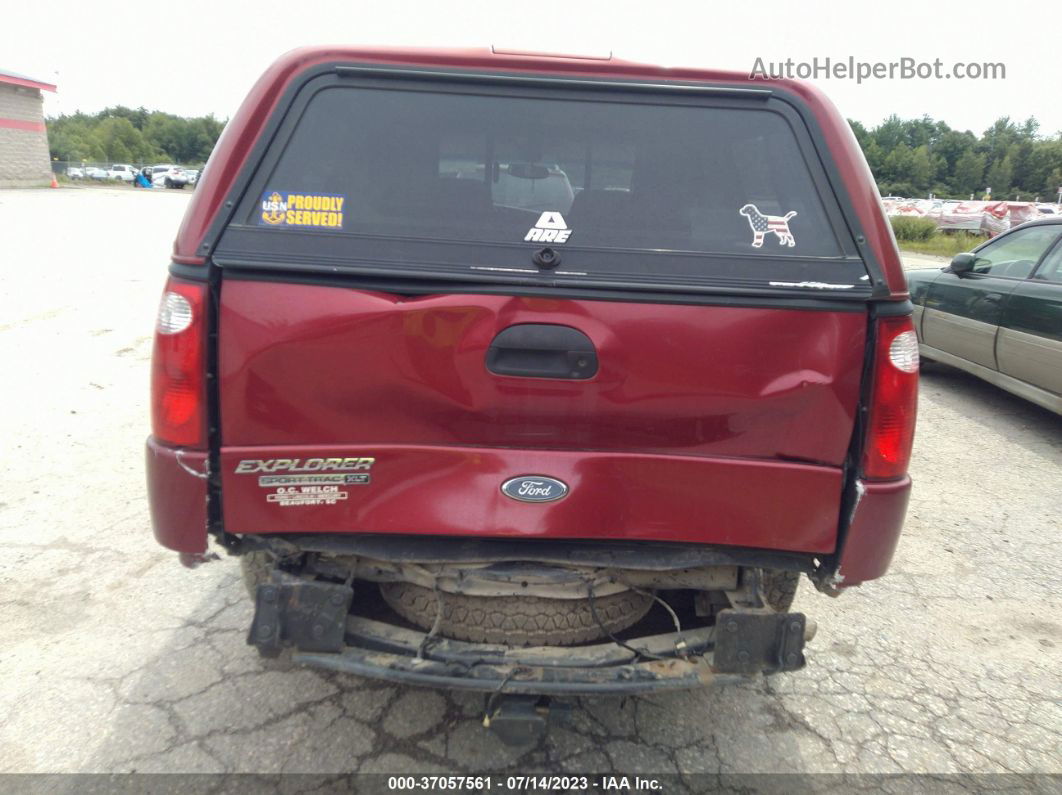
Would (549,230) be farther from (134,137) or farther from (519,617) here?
(134,137)

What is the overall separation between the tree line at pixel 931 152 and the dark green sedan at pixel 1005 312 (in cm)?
6830

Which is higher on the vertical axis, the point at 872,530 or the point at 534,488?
the point at 534,488

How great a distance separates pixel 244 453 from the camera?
2217mm

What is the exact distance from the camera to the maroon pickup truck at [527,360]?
2.18m

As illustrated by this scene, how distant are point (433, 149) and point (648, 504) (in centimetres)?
122

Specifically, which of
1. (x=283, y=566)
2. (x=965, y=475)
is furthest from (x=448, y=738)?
(x=965, y=475)

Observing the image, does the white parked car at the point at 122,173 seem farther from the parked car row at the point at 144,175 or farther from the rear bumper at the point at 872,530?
the rear bumper at the point at 872,530

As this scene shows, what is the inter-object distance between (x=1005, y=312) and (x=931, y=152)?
8648 cm

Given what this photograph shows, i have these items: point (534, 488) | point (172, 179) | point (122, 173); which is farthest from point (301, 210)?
point (122, 173)

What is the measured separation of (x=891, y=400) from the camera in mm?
2260

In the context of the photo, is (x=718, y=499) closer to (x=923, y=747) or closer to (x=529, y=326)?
(x=529, y=326)

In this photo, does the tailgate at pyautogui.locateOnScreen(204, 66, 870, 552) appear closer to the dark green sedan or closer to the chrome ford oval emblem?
the chrome ford oval emblem

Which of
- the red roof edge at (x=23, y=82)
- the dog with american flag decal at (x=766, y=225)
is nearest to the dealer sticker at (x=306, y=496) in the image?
the dog with american flag decal at (x=766, y=225)

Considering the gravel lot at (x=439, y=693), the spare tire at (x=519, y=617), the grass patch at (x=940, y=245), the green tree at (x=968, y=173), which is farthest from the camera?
the green tree at (x=968, y=173)
